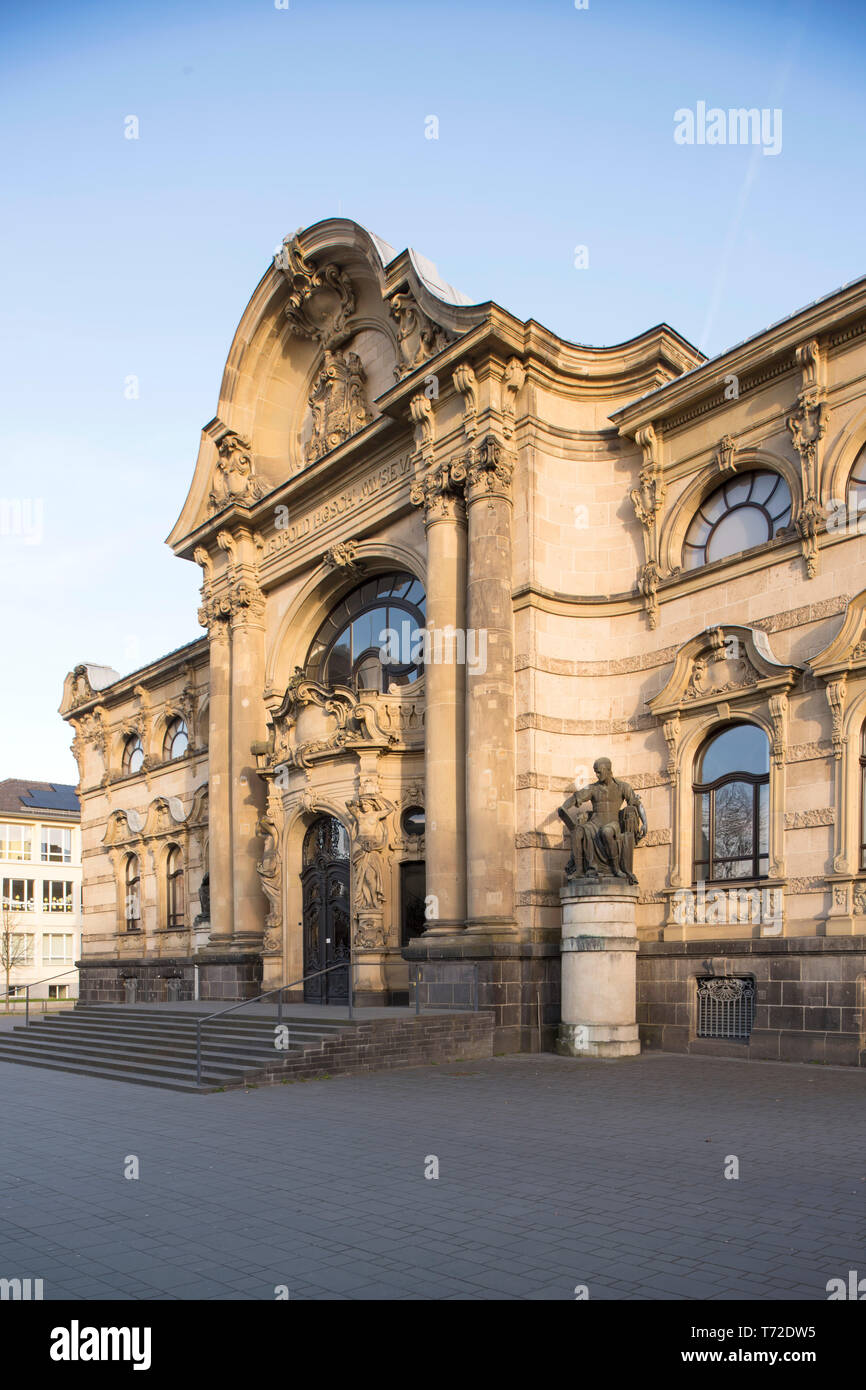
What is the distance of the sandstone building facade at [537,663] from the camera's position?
639 inches

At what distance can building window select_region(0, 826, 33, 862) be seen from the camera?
68.6 metres

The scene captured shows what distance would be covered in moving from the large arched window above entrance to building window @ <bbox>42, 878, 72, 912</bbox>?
49881mm

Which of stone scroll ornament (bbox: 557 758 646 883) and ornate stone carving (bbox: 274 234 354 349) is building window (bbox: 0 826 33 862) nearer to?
ornate stone carving (bbox: 274 234 354 349)

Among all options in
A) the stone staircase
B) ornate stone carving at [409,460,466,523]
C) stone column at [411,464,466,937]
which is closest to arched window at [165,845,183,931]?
the stone staircase

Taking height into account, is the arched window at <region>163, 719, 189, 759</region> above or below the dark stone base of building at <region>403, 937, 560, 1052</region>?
above

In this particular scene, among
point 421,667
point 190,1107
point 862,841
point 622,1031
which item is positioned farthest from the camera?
point 421,667

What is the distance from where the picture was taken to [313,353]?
27.5m

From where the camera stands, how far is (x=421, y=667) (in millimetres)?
23047

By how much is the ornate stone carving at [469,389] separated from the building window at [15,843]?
5750 centimetres

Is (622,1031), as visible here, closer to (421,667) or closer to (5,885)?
(421,667)

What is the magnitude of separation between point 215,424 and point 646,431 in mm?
13386

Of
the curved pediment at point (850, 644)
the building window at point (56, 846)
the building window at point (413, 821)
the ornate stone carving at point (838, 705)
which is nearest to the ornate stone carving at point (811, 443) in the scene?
the curved pediment at point (850, 644)

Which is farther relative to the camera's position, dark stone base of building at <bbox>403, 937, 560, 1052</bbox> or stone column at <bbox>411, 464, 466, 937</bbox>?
stone column at <bbox>411, 464, 466, 937</bbox>
